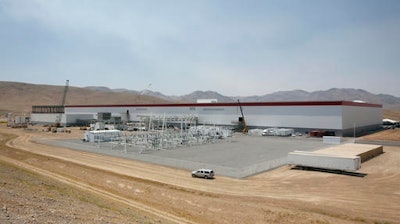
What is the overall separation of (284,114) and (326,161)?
105 feet

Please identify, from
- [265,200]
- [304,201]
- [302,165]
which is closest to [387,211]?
[304,201]

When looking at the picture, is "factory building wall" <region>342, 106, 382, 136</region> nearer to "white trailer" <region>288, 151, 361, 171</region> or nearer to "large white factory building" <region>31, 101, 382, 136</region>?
"large white factory building" <region>31, 101, 382, 136</region>

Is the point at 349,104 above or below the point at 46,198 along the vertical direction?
above

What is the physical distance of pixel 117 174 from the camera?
25969 mm

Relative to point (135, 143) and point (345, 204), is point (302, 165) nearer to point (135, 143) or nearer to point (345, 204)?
point (345, 204)

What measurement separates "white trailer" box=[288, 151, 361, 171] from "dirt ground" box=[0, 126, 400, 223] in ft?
3.47

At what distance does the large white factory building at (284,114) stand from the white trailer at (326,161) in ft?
90.2

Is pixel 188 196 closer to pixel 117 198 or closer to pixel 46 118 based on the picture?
pixel 117 198

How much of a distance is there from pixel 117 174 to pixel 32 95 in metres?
201

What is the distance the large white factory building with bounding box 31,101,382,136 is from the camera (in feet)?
176

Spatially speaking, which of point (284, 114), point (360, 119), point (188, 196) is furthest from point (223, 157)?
point (360, 119)

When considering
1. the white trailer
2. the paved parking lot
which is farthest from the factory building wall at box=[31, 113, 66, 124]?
the white trailer

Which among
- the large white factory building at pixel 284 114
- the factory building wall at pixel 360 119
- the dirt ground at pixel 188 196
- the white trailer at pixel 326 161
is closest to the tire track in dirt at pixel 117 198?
the dirt ground at pixel 188 196

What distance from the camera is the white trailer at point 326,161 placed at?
2666 cm
